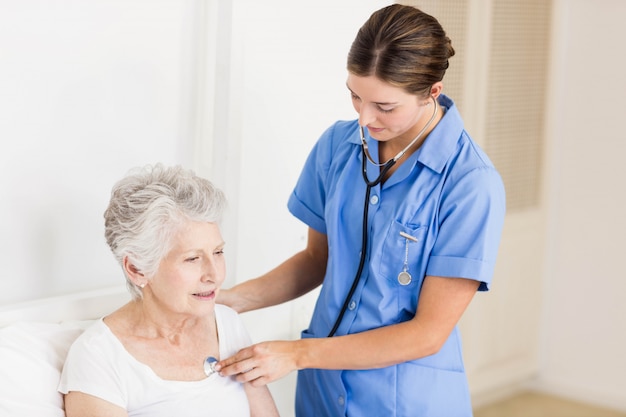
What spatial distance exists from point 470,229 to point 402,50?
406mm

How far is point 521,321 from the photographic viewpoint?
4414 mm

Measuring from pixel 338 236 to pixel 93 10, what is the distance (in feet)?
2.85

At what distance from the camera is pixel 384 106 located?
1.83m

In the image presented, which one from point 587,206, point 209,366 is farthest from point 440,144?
point 587,206

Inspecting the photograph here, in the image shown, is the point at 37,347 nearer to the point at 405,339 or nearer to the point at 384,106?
the point at 405,339

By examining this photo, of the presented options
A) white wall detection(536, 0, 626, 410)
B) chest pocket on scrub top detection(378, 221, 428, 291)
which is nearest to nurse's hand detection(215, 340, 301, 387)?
chest pocket on scrub top detection(378, 221, 428, 291)

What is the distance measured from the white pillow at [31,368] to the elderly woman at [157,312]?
0.14ft

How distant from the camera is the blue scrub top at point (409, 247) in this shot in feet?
6.07

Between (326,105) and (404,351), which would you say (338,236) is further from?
(326,105)

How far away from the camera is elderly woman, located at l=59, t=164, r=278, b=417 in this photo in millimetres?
1829

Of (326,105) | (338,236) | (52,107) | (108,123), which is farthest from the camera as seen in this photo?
(326,105)

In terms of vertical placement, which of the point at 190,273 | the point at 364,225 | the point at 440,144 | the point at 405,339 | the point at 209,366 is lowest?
the point at 209,366

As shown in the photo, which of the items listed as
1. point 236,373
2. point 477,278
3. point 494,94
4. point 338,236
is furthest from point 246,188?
point 494,94

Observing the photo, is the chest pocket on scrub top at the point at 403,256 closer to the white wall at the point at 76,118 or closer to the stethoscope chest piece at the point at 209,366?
the stethoscope chest piece at the point at 209,366
